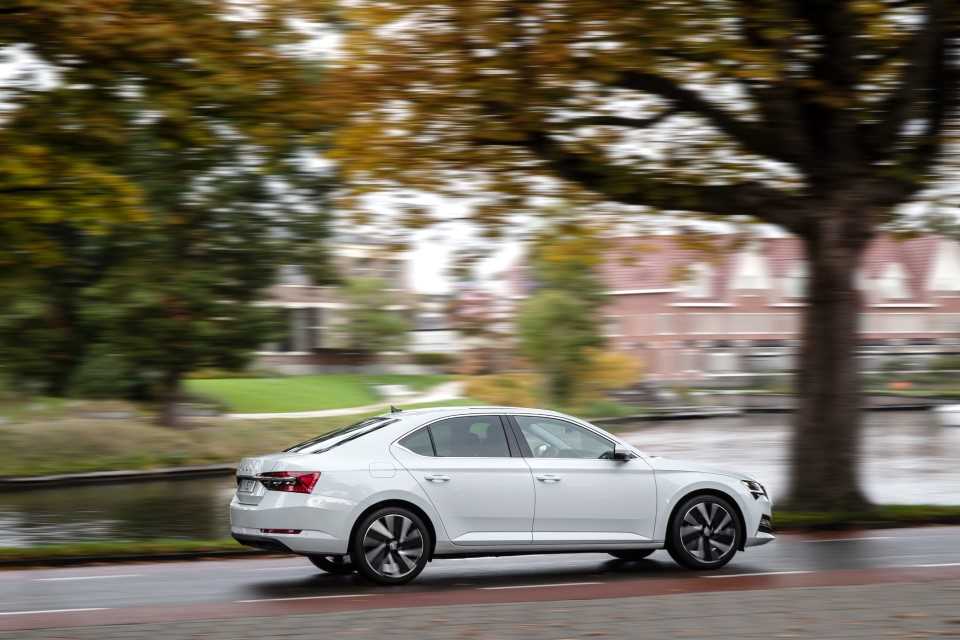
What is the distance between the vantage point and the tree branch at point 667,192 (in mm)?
16109

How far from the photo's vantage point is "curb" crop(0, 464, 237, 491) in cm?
2763

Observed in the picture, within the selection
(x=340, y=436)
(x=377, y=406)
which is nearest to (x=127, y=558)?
(x=340, y=436)

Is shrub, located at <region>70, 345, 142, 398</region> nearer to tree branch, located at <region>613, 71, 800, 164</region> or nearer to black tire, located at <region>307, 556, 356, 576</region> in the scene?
tree branch, located at <region>613, 71, 800, 164</region>

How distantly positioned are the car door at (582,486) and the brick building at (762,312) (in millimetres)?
54706

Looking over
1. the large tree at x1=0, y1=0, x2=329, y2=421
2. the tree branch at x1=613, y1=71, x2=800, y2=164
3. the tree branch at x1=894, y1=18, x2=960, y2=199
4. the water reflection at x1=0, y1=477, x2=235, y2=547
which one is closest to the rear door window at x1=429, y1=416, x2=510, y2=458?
the water reflection at x1=0, y1=477, x2=235, y2=547

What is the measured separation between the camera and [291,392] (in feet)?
185

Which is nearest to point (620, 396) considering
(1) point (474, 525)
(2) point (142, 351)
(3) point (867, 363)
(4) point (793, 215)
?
(3) point (867, 363)

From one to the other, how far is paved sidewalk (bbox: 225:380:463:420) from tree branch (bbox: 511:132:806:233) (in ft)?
90.1

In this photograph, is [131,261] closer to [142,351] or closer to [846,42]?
[142,351]

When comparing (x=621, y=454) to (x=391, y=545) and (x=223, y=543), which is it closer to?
(x=391, y=545)

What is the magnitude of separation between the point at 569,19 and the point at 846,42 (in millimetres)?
3801

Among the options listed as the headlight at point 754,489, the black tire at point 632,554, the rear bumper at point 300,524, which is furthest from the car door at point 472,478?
the headlight at point 754,489

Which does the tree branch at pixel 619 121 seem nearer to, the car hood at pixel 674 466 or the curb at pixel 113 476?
the car hood at pixel 674 466

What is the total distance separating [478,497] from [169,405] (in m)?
26.1
